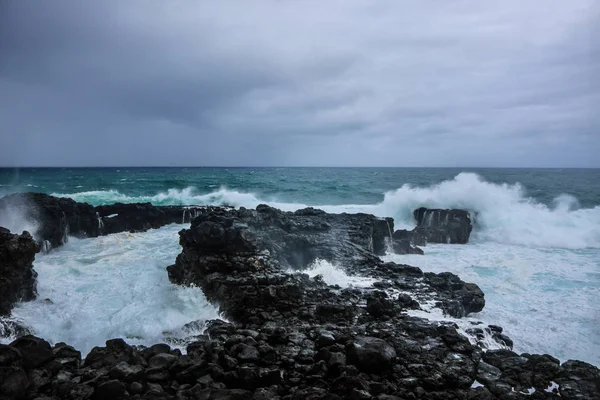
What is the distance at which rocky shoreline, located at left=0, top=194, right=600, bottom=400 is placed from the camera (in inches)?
248

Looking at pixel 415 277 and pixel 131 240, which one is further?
pixel 131 240

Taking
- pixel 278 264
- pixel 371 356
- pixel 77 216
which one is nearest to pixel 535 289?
pixel 278 264

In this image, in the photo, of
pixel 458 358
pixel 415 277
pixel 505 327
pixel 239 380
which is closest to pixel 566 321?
pixel 505 327

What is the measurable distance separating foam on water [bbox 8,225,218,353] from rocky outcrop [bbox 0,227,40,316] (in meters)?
0.36

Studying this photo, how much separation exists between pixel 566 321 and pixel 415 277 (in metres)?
4.31

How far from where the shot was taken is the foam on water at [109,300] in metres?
9.33

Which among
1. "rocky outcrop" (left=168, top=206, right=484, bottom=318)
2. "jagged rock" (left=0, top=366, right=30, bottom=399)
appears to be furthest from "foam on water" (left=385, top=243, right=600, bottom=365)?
"jagged rock" (left=0, top=366, right=30, bottom=399)

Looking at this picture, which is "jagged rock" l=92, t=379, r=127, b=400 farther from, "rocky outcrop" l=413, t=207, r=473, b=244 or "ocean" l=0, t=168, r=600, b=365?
"rocky outcrop" l=413, t=207, r=473, b=244

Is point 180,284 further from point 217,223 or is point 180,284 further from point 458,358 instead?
point 458,358

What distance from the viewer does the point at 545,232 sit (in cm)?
2294

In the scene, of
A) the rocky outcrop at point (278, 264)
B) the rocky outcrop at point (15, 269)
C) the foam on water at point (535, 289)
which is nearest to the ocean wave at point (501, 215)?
the foam on water at point (535, 289)

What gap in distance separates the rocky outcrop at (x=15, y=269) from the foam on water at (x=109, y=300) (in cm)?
36

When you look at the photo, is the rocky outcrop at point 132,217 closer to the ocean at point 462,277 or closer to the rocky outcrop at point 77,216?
the rocky outcrop at point 77,216

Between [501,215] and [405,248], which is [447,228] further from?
[501,215]
